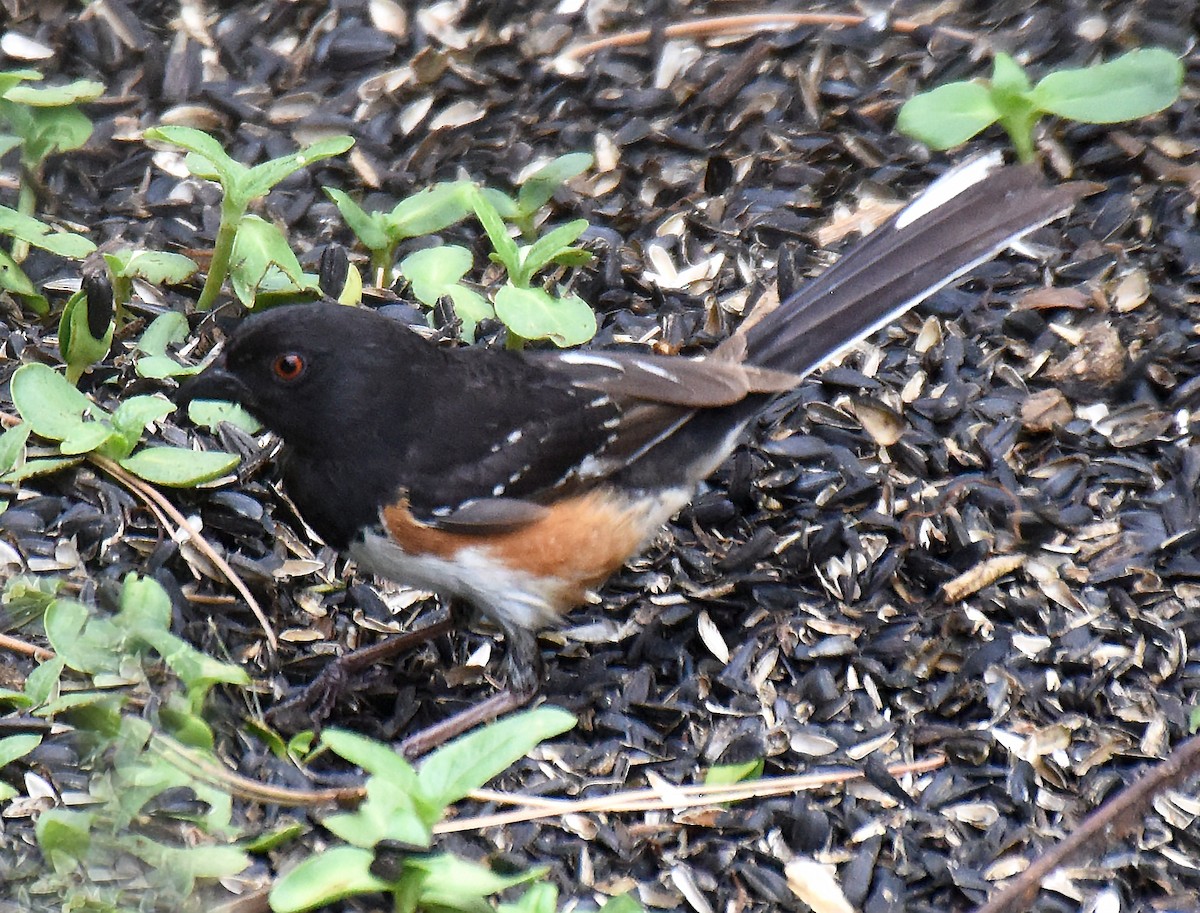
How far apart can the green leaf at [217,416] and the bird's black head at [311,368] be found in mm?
441

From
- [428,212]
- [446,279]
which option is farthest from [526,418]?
[428,212]

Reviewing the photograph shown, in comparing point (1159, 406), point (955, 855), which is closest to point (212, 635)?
point (955, 855)

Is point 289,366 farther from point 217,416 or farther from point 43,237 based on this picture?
point 43,237

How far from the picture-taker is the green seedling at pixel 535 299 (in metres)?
4.00

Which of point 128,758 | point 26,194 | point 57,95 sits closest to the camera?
point 128,758

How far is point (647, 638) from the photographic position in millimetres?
3881

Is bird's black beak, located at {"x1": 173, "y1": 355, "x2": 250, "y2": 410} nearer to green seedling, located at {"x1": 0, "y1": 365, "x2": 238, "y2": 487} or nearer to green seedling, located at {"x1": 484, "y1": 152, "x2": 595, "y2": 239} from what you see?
green seedling, located at {"x1": 0, "y1": 365, "x2": 238, "y2": 487}

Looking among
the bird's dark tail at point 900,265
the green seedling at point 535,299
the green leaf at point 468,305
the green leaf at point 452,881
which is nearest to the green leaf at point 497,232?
the green seedling at point 535,299

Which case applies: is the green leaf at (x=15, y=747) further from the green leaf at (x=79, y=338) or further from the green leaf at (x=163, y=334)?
the green leaf at (x=163, y=334)

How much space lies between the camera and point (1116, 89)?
4328mm

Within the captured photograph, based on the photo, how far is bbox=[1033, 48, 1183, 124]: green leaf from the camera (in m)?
4.29

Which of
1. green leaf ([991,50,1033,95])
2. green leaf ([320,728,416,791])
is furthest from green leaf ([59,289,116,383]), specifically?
green leaf ([991,50,1033,95])

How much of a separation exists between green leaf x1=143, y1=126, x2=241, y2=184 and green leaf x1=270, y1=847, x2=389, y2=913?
195cm

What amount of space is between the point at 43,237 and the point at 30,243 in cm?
19
